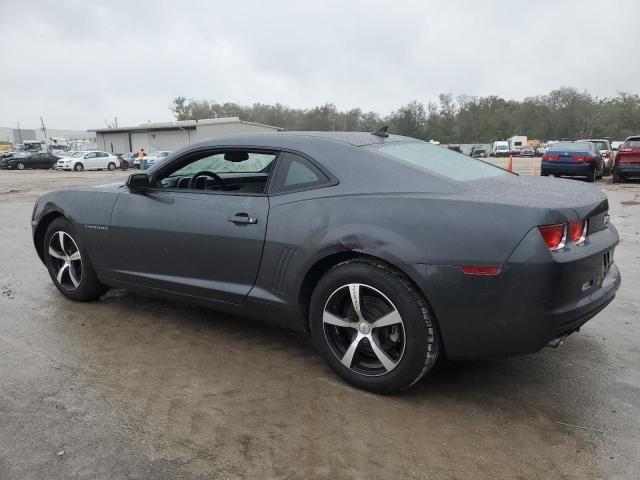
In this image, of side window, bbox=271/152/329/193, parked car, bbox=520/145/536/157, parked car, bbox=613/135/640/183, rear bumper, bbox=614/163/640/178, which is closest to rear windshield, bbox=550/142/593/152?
parked car, bbox=613/135/640/183

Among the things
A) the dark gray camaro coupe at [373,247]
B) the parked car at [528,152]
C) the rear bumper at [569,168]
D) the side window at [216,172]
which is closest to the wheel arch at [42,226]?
the dark gray camaro coupe at [373,247]

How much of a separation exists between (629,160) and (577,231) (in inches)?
596

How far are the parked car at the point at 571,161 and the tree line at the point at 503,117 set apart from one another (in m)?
64.5

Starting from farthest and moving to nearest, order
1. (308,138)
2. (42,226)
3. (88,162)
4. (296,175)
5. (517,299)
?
1. (88,162)
2. (42,226)
3. (308,138)
4. (296,175)
5. (517,299)

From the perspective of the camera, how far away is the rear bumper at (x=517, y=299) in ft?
7.82

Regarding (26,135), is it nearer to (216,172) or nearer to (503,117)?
(503,117)

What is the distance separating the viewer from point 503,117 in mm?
91438

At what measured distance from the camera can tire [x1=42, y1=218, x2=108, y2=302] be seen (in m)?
4.24

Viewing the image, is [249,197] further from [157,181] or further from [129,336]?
[129,336]

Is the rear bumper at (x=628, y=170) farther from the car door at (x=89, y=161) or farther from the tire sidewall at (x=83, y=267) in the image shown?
the car door at (x=89, y=161)

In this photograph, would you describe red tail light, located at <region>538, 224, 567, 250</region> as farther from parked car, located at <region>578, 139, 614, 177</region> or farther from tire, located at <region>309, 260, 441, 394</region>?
parked car, located at <region>578, 139, 614, 177</region>

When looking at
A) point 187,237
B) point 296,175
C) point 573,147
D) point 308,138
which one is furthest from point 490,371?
point 573,147

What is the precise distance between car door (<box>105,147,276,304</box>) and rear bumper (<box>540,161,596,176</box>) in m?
14.1

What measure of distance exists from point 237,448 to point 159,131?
59.0m
